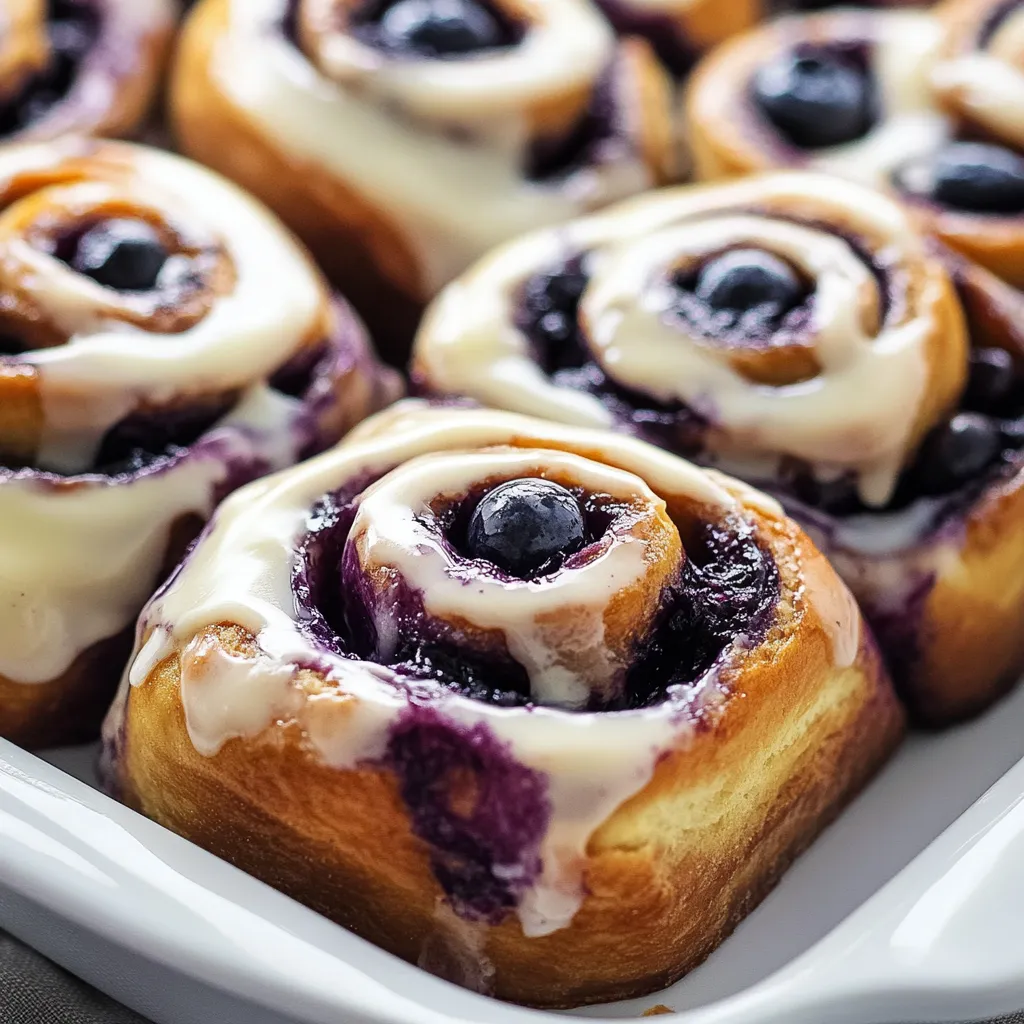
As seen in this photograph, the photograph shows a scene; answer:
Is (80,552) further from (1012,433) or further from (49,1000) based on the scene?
(1012,433)

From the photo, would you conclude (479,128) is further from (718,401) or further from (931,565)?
(931,565)

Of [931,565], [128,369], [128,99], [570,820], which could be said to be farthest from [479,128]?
A: [570,820]

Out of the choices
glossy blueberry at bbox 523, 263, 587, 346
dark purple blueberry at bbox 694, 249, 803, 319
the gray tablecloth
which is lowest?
the gray tablecloth

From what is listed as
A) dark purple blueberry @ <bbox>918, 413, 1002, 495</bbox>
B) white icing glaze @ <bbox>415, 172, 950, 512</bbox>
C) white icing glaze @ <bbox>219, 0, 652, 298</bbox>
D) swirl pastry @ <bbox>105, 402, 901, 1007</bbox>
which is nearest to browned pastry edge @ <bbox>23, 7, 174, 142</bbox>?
white icing glaze @ <bbox>219, 0, 652, 298</bbox>

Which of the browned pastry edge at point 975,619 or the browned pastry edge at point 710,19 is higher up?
the browned pastry edge at point 710,19

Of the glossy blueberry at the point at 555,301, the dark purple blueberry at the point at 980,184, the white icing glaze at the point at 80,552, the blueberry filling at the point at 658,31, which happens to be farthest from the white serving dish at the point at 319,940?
the blueberry filling at the point at 658,31

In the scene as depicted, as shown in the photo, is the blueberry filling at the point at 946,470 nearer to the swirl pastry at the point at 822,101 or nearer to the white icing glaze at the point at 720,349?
the white icing glaze at the point at 720,349

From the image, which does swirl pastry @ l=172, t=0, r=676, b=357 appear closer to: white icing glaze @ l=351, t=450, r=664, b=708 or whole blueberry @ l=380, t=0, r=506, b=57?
whole blueberry @ l=380, t=0, r=506, b=57
